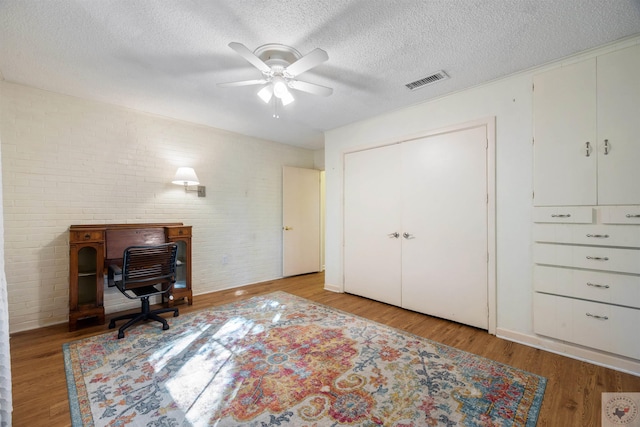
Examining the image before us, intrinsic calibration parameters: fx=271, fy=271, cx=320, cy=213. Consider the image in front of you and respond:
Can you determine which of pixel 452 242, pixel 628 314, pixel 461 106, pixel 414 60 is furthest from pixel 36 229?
pixel 628 314

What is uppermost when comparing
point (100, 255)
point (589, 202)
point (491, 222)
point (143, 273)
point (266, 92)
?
point (266, 92)

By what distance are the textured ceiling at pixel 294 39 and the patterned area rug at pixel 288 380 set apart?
8.27ft

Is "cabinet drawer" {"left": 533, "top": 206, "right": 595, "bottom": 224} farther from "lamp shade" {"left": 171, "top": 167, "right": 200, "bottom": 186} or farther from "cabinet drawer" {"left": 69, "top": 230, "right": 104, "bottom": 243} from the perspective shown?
"cabinet drawer" {"left": 69, "top": 230, "right": 104, "bottom": 243}

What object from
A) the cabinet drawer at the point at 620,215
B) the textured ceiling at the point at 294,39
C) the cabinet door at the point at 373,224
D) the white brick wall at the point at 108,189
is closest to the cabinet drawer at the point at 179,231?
the white brick wall at the point at 108,189

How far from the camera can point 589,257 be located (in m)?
Result: 2.20

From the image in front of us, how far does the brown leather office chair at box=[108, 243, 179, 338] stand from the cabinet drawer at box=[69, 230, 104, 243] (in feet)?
1.21

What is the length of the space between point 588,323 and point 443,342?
3.67 ft

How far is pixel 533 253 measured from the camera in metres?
2.48

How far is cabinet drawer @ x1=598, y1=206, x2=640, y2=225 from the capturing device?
2.02 meters

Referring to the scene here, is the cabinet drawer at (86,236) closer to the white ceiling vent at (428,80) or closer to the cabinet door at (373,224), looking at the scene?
the cabinet door at (373,224)

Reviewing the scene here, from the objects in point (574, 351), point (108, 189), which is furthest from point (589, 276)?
point (108, 189)

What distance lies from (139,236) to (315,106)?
2.69 meters

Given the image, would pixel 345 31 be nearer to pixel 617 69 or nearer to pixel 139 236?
pixel 617 69

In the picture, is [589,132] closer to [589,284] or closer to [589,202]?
[589,202]
